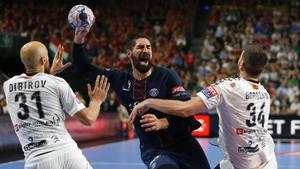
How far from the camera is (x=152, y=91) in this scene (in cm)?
593

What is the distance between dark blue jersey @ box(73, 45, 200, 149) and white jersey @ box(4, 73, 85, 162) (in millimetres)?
1076

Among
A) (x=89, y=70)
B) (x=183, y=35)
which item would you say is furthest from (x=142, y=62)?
(x=183, y=35)

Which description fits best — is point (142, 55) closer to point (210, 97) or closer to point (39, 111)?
point (210, 97)

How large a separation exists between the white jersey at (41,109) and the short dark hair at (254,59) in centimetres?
152

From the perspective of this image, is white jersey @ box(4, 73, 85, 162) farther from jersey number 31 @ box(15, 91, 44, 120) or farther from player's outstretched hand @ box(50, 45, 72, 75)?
player's outstretched hand @ box(50, 45, 72, 75)

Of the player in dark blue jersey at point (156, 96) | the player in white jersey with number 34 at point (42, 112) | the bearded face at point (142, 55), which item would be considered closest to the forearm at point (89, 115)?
the player in white jersey with number 34 at point (42, 112)

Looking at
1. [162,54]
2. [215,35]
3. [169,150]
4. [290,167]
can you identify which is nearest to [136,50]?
[169,150]

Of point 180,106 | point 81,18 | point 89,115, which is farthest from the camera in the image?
point 81,18

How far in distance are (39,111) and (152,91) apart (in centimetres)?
138

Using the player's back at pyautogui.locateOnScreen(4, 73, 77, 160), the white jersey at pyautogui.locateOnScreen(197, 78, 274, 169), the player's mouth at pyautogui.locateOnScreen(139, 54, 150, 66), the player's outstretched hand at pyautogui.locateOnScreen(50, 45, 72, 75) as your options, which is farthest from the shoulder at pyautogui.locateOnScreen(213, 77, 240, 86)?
the player's outstretched hand at pyautogui.locateOnScreen(50, 45, 72, 75)

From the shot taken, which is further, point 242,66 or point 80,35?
point 80,35

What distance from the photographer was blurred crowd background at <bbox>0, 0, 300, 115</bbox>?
21.6 metres

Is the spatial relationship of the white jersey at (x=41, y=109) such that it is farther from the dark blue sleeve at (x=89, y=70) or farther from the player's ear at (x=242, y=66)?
the player's ear at (x=242, y=66)

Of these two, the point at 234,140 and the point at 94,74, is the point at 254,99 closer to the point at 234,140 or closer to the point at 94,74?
the point at 234,140
